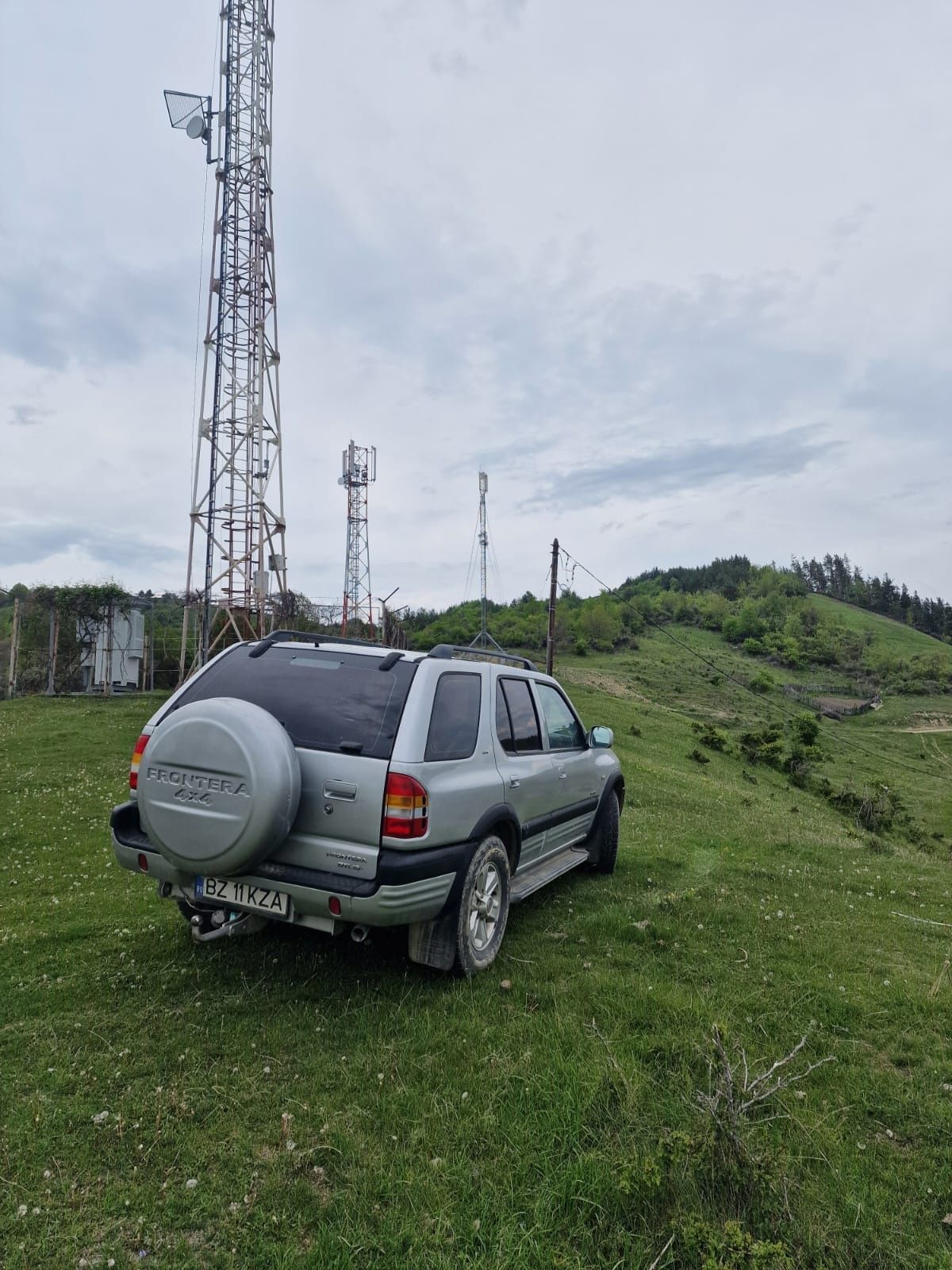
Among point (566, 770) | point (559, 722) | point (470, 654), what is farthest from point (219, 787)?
point (559, 722)

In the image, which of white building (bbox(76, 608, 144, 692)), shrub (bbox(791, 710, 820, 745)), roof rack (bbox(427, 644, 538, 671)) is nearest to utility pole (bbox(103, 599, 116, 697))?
white building (bbox(76, 608, 144, 692))

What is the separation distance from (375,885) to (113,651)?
773 inches

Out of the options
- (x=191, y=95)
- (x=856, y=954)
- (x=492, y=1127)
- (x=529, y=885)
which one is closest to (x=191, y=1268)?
(x=492, y=1127)

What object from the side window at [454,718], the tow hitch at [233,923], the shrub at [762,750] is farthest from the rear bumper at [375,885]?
the shrub at [762,750]

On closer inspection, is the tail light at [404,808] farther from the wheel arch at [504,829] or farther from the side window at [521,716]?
the side window at [521,716]

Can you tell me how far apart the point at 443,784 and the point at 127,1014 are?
1.91 metres

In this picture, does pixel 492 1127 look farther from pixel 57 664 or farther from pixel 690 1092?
pixel 57 664

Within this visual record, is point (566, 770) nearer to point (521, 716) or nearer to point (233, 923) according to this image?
point (521, 716)

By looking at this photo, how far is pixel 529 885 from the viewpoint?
15.0ft

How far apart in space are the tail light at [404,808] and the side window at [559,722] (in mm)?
2030

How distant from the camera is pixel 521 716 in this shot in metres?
4.92

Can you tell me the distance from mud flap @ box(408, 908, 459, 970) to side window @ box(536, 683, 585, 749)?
73.6 inches

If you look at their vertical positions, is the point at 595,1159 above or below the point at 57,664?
below

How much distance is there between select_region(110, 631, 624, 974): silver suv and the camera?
10.8 ft
